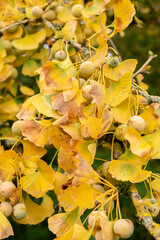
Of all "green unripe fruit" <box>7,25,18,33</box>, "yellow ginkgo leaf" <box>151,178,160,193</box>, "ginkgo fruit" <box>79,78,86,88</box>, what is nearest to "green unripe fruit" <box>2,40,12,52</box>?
"green unripe fruit" <box>7,25,18,33</box>

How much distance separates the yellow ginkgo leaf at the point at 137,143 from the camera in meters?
0.48

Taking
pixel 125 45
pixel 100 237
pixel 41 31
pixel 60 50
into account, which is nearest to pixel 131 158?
pixel 100 237

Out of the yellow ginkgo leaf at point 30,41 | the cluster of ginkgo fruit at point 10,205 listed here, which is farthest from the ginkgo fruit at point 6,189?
the yellow ginkgo leaf at point 30,41

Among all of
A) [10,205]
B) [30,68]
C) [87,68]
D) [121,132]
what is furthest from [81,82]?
[30,68]

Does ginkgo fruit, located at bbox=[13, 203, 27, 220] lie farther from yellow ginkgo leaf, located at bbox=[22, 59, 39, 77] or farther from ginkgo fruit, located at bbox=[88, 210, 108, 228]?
yellow ginkgo leaf, located at bbox=[22, 59, 39, 77]

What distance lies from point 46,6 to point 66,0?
11cm

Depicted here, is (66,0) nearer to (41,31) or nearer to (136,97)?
(41,31)

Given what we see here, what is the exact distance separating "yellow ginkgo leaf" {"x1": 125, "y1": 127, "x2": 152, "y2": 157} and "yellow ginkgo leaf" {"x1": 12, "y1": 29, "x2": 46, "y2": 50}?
0.50 metres

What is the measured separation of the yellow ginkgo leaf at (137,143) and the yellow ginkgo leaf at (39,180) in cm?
16

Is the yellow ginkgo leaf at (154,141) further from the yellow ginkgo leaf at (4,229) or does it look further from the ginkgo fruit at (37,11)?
the ginkgo fruit at (37,11)

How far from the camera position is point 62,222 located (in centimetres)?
53

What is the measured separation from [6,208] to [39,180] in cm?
8

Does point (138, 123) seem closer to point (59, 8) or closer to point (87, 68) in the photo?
point (87, 68)

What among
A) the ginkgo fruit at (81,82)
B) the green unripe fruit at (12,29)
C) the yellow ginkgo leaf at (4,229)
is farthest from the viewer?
the green unripe fruit at (12,29)
